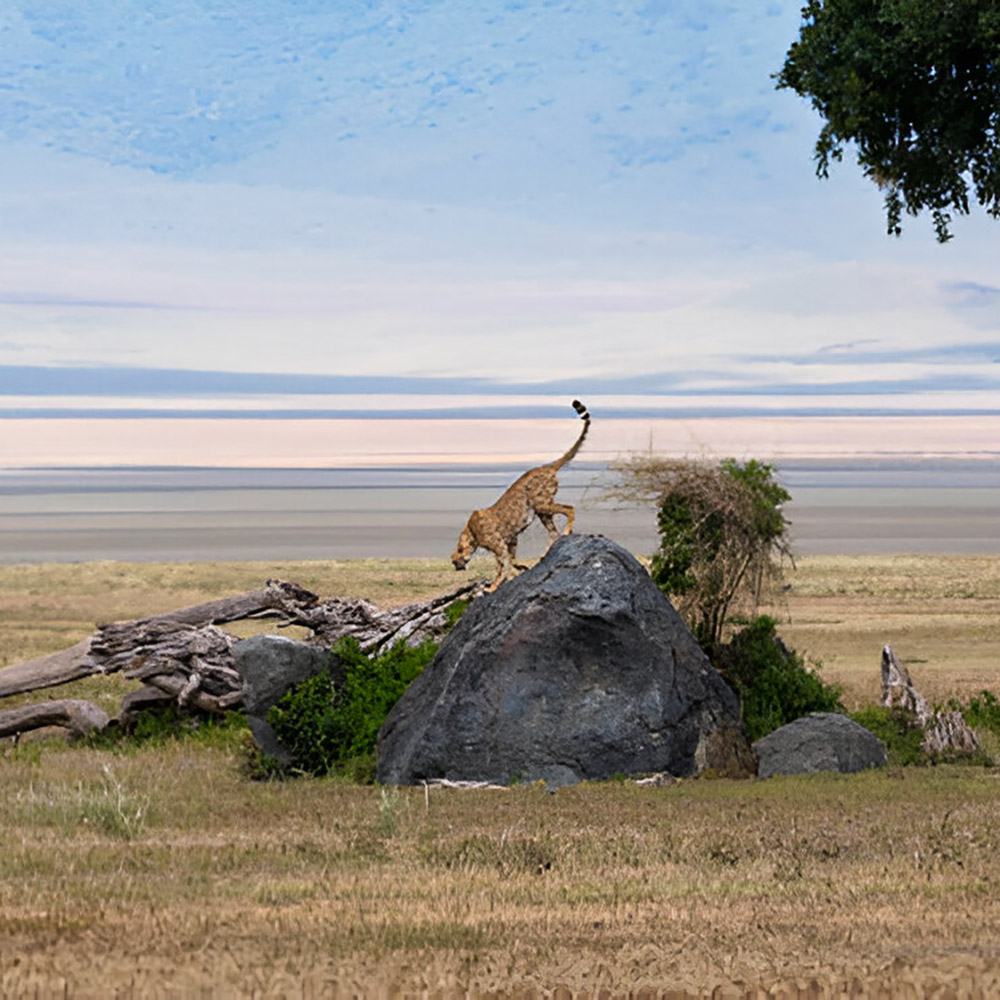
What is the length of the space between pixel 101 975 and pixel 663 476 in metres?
16.4

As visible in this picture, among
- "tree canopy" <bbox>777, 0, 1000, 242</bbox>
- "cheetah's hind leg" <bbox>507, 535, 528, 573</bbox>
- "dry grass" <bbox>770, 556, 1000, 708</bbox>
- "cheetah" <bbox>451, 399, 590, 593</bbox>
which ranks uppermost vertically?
"tree canopy" <bbox>777, 0, 1000, 242</bbox>

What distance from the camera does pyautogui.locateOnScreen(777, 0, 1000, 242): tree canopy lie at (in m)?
18.7

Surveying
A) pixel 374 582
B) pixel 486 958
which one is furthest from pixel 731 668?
pixel 374 582

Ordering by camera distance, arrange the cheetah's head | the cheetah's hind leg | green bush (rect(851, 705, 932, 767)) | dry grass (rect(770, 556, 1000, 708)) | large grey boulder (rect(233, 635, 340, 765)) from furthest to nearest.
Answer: dry grass (rect(770, 556, 1000, 708)) → the cheetah's head → the cheetah's hind leg → large grey boulder (rect(233, 635, 340, 765)) → green bush (rect(851, 705, 932, 767))

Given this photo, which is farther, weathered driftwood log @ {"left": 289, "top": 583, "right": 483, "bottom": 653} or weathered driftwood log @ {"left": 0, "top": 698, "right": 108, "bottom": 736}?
weathered driftwood log @ {"left": 0, "top": 698, "right": 108, "bottom": 736}

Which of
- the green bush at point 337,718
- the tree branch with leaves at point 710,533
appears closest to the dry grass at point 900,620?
the tree branch with leaves at point 710,533

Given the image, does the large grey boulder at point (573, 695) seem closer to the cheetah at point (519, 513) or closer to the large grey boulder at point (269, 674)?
the cheetah at point (519, 513)

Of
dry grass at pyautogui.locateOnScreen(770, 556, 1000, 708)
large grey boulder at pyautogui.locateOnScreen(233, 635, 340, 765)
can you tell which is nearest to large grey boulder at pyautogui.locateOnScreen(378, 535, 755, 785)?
large grey boulder at pyautogui.locateOnScreen(233, 635, 340, 765)

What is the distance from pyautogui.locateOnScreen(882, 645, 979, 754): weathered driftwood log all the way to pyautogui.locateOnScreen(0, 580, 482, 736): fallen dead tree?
6388 mm

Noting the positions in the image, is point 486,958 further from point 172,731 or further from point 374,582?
point 374,582

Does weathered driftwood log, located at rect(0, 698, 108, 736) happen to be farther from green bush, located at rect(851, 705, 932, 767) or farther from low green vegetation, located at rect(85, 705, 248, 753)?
green bush, located at rect(851, 705, 932, 767)

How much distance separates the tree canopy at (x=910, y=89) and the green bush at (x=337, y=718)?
10138 millimetres

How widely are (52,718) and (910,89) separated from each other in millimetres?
15928

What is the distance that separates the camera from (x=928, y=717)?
66.7ft
